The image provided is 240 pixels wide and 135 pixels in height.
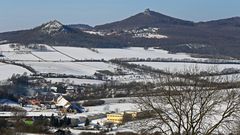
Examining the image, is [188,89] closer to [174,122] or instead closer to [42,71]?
[174,122]

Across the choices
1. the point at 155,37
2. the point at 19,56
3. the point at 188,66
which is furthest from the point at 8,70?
the point at 155,37

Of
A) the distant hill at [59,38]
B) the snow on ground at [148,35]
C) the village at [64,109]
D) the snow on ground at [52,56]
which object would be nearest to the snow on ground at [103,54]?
the snow on ground at [52,56]

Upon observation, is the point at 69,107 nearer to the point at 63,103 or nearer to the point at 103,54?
the point at 63,103

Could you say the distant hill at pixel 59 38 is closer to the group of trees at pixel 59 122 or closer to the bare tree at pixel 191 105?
the group of trees at pixel 59 122

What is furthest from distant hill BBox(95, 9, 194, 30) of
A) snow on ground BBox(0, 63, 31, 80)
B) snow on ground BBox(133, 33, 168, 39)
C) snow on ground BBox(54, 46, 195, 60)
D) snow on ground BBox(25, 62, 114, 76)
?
snow on ground BBox(0, 63, 31, 80)

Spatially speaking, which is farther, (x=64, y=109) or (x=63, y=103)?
(x=63, y=103)

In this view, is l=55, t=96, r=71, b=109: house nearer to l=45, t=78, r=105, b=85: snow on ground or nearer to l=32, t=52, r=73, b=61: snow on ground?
l=45, t=78, r=105, b=85: snow on ground

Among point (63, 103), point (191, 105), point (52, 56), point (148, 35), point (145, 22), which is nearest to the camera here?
point (191, 105)

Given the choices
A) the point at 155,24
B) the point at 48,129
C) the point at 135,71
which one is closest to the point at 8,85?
the point at 135,71
